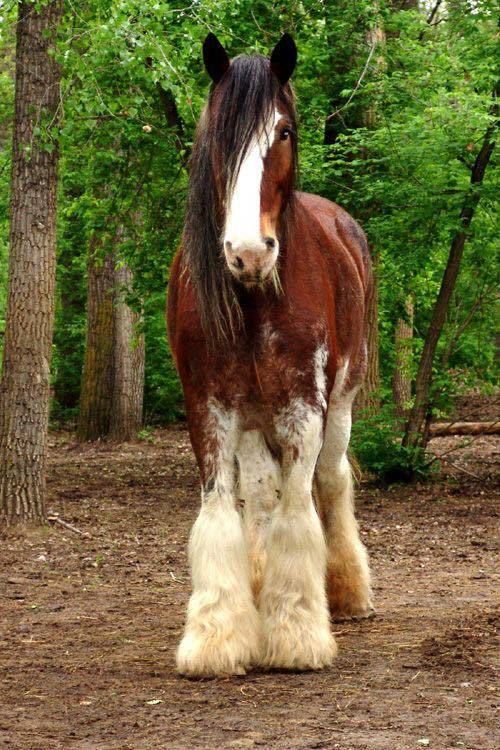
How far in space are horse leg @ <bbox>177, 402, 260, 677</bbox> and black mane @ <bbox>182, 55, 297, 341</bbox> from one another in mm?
440

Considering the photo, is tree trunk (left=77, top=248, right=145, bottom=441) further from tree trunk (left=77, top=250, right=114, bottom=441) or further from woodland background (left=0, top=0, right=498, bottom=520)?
woodland background (left=0, top=0, right=498, bottom=520)

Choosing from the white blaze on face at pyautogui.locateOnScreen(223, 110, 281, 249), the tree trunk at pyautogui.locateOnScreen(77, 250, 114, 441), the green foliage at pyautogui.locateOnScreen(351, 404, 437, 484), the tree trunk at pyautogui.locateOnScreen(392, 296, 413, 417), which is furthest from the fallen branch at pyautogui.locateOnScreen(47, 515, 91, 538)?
the tree trunk at pyautogui.locateOnScreen(77, 250, 114, 441)

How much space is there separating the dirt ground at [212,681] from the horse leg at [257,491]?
60 cm

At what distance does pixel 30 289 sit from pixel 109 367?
936 cm

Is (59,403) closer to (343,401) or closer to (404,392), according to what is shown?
(404,392)

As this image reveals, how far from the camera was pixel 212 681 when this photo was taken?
489cm

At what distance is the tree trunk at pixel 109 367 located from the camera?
59.0ft

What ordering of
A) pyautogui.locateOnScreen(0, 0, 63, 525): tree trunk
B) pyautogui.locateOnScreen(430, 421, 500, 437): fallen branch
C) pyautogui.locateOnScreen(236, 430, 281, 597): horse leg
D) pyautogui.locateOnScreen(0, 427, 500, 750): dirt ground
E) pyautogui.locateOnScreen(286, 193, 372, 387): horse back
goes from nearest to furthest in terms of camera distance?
pyautogui.locateOnScreen(0, 427, 500, 750): dirt ground < pyautogui.locateOnScreen(286, 193, 372, 387): horse back < pyautogui.locateOnScreen(236, 430, 281, 597): horse leg < pyautogui.locateOnScreen(0, 0, 63, 525): tree trunk < pyautogui.locateOnScreen(430, 421, 500, 437): fallen branch

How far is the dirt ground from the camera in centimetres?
409

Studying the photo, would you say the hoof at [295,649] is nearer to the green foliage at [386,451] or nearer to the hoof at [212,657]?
the hoof at [212,657]

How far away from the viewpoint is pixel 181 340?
5.23 metres

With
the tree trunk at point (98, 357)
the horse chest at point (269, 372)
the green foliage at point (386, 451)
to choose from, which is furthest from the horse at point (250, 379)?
the tree trunk at point (98, 357)

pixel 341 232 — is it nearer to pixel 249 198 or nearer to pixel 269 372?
pixel 269 372

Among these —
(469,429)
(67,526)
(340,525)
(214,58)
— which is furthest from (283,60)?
(469,429)
